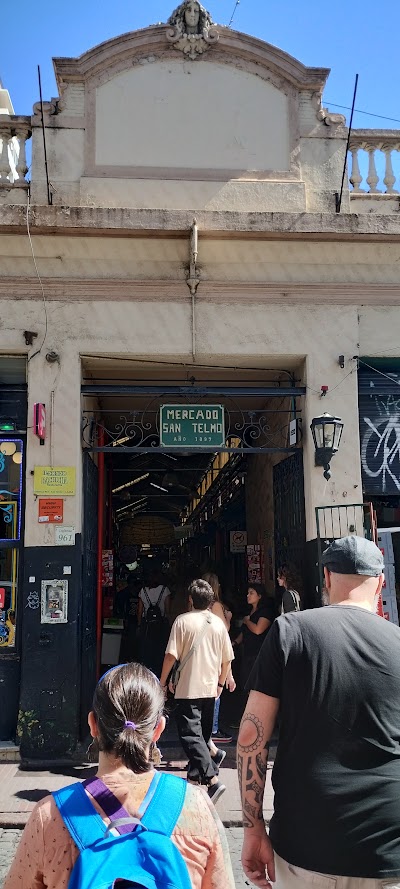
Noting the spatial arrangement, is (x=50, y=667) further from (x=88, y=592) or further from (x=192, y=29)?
(x=192, y=29)

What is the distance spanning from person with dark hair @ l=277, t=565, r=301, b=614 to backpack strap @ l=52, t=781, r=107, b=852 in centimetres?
602

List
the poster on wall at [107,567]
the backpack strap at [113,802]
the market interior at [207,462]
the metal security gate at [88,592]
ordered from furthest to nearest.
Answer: the poster on wall at [107,567], the market interior at [207,462], the metal security gate at [88,592], the backpack strap at [113,802]

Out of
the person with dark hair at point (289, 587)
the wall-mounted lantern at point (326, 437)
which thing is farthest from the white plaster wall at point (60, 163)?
the person with dark hair at point (289, 587)

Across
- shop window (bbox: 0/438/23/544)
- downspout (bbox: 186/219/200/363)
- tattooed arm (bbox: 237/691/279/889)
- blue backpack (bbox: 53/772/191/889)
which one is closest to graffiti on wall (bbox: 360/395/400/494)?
downspout (bbox: 186/219/200/363)

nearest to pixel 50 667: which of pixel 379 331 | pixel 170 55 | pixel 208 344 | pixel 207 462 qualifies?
pixel 208 344

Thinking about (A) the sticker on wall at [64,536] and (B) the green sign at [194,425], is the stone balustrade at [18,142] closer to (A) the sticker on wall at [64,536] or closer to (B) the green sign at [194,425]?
(B) the green sign at [194,425]

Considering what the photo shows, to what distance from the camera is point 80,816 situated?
1.98 m

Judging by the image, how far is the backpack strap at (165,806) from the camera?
2.01 meters

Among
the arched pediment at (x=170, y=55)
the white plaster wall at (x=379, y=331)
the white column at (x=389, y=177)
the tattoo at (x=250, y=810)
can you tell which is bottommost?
the tattoo at (x=250, y=810)

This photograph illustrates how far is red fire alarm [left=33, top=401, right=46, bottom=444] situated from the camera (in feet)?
27.0

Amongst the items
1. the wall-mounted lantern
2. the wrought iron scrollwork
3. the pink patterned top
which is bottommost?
the pink patterned top

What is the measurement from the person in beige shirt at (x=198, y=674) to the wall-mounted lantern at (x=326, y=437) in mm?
2268

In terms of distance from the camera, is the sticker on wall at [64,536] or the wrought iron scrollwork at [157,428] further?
the wrought iron scrollwork at [157,428]

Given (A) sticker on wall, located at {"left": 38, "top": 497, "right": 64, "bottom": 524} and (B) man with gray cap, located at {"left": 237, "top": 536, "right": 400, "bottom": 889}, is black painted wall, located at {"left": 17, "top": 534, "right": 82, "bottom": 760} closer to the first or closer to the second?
(A) sticker on wall, located at {"left": 38, "top": 497, "right": 64, "bottom": 524}
